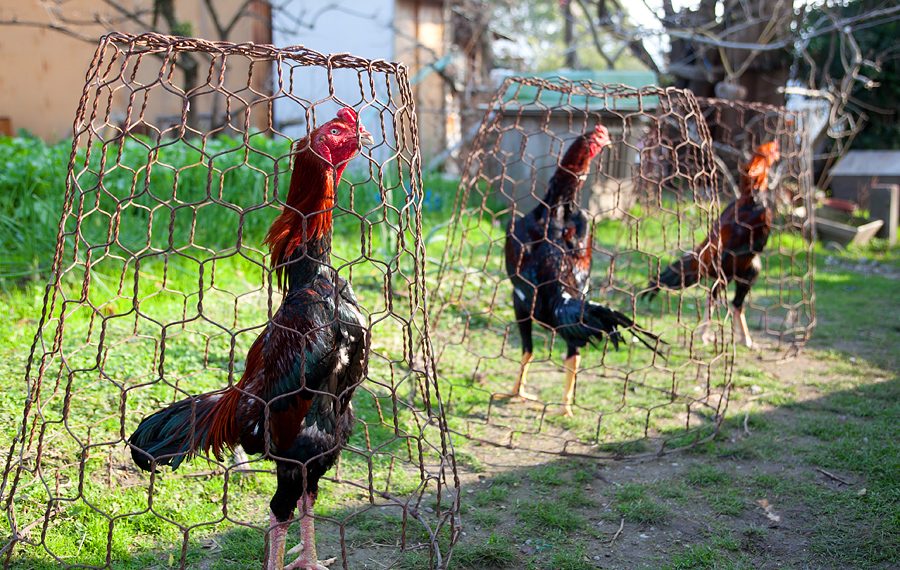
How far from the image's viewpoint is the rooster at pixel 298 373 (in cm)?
201

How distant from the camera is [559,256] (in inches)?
135

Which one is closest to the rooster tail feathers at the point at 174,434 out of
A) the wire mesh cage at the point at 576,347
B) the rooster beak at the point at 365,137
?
the rooster beak at the point at 365,137

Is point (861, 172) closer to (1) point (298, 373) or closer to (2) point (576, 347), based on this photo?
(2) point (576, 347)

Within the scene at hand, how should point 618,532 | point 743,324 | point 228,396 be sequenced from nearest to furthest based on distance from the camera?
point 228,396 → point 618,532 → point 743,324

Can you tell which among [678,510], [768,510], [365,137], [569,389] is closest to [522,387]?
[569,389]

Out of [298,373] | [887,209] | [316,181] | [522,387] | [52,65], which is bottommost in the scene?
[522,387]

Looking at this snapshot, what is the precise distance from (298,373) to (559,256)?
6.03 ft

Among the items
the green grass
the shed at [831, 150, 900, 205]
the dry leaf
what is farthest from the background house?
the shed at [831, 150, 900, 205]

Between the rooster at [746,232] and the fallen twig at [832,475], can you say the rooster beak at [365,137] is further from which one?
the rooster at [746,232]

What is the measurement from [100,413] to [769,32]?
27.6 ft

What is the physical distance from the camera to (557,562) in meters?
2.30

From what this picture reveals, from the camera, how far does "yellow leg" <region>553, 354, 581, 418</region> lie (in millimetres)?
3504

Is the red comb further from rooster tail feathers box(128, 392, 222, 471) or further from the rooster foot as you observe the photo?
the rooster foot

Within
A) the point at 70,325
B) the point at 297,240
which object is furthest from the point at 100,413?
the point at 297,240
